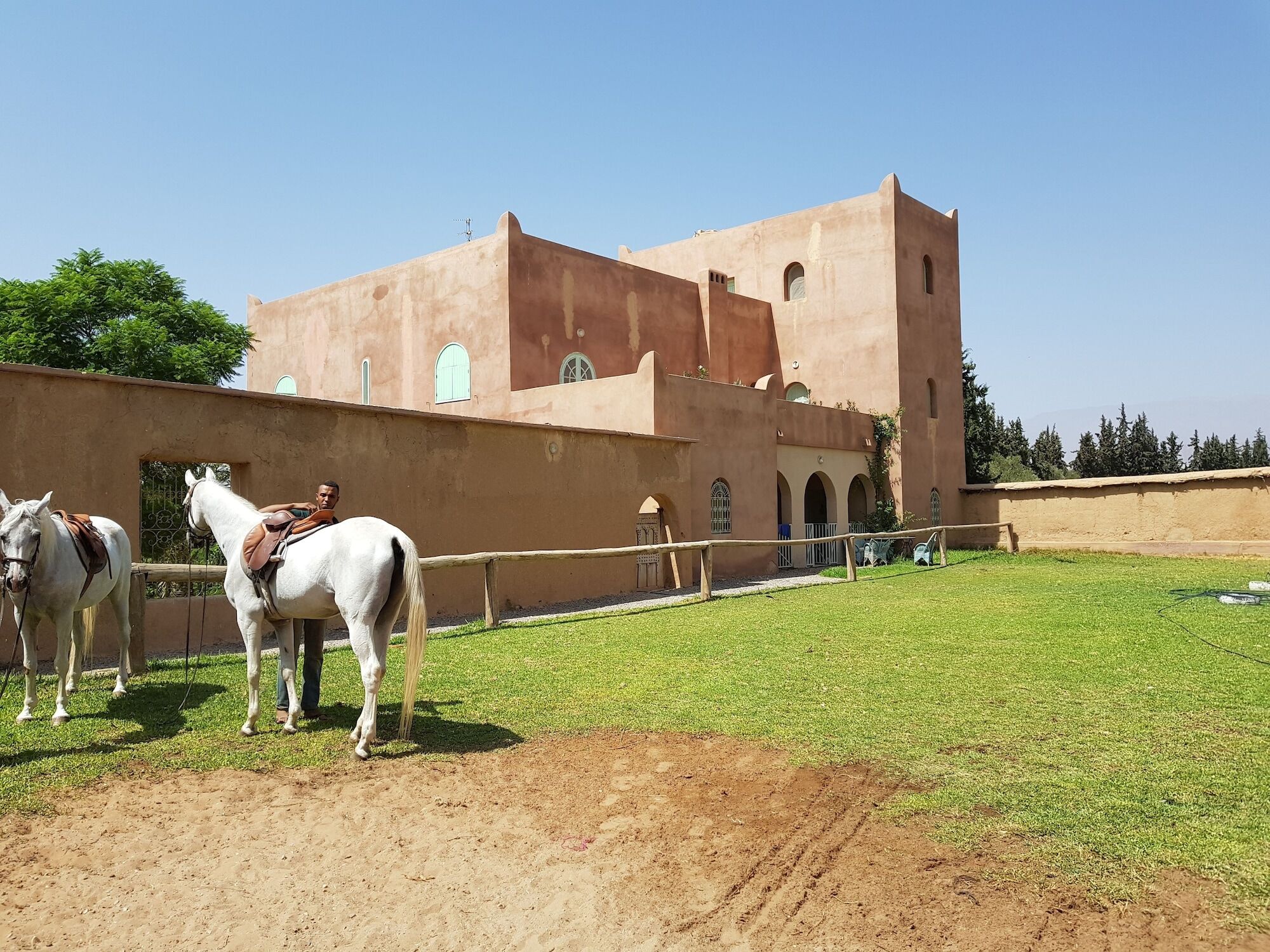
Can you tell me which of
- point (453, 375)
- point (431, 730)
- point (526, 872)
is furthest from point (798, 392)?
point (526, 872)

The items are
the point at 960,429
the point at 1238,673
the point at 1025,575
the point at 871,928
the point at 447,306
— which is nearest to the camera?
the point at 871,928

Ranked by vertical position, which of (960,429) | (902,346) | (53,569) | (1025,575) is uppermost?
A: (902,346)

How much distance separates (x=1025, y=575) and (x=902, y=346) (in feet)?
31.9

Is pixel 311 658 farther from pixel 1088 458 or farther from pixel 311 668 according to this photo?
pixel 1088 458

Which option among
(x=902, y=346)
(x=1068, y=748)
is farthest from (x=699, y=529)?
(x=1068, y=748)

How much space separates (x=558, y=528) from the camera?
51.2 feet

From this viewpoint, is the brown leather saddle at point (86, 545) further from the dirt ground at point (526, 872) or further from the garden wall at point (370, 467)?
the garden wall at point (370, 467)

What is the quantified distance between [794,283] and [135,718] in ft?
82.4

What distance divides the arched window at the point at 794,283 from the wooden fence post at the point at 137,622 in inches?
912

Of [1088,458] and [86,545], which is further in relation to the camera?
[1088,458]

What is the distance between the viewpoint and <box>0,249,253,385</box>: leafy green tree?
871 inches

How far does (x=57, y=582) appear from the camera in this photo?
647cm

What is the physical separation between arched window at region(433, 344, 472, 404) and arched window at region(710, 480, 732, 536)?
256 inches

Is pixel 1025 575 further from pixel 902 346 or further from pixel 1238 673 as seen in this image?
pixel 1238 673
